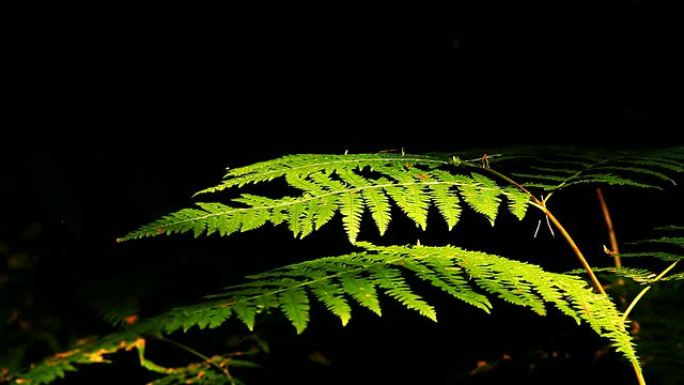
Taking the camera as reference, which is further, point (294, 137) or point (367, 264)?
point (294, 137)

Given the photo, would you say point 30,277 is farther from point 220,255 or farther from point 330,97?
point 330,97

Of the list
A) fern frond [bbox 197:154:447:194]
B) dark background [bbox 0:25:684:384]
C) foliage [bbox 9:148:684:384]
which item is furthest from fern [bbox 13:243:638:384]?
dark background [bbox 0:25:684:384]

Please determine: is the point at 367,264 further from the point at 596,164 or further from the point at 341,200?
the point at 596,164

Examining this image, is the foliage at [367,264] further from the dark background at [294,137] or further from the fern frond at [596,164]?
the dark background at [294,137]

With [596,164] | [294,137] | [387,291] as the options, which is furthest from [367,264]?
[294,137]

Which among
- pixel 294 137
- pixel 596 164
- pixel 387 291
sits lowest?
pixel 387 291

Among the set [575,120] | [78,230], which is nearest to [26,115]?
[78,230]
